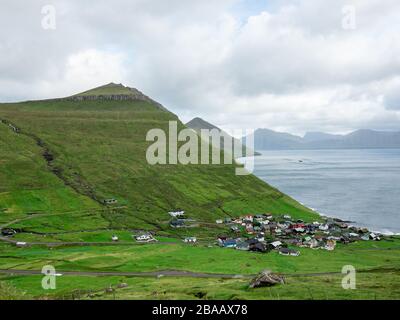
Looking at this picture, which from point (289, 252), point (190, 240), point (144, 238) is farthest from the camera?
point (190, 240)

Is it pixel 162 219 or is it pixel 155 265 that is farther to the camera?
pixel 162 219

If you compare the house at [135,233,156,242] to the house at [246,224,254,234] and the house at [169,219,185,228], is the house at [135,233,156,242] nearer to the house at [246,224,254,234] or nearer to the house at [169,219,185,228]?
the house at [169,219,185,228]

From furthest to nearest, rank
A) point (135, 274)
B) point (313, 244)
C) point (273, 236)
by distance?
point (273, 236), point (313, 244), point (135, 274)

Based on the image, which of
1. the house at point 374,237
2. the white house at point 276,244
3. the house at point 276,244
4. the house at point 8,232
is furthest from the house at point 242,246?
the house at point 8,232

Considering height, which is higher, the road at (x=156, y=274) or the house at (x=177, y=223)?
the house at (x=177, y=223)

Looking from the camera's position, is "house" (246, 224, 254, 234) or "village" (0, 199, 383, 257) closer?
"village" (0, 199, 383, 257)

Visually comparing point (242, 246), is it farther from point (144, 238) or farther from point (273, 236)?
point (144, 238)

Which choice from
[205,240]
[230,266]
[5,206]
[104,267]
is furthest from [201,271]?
[5,206]

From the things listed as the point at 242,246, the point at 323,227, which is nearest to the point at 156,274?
the point at 242,246

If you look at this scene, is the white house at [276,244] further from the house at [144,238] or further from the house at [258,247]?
the house at [144,238]

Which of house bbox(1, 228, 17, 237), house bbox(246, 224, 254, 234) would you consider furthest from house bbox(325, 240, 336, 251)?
house bbox(1, 228, 17, 237)
